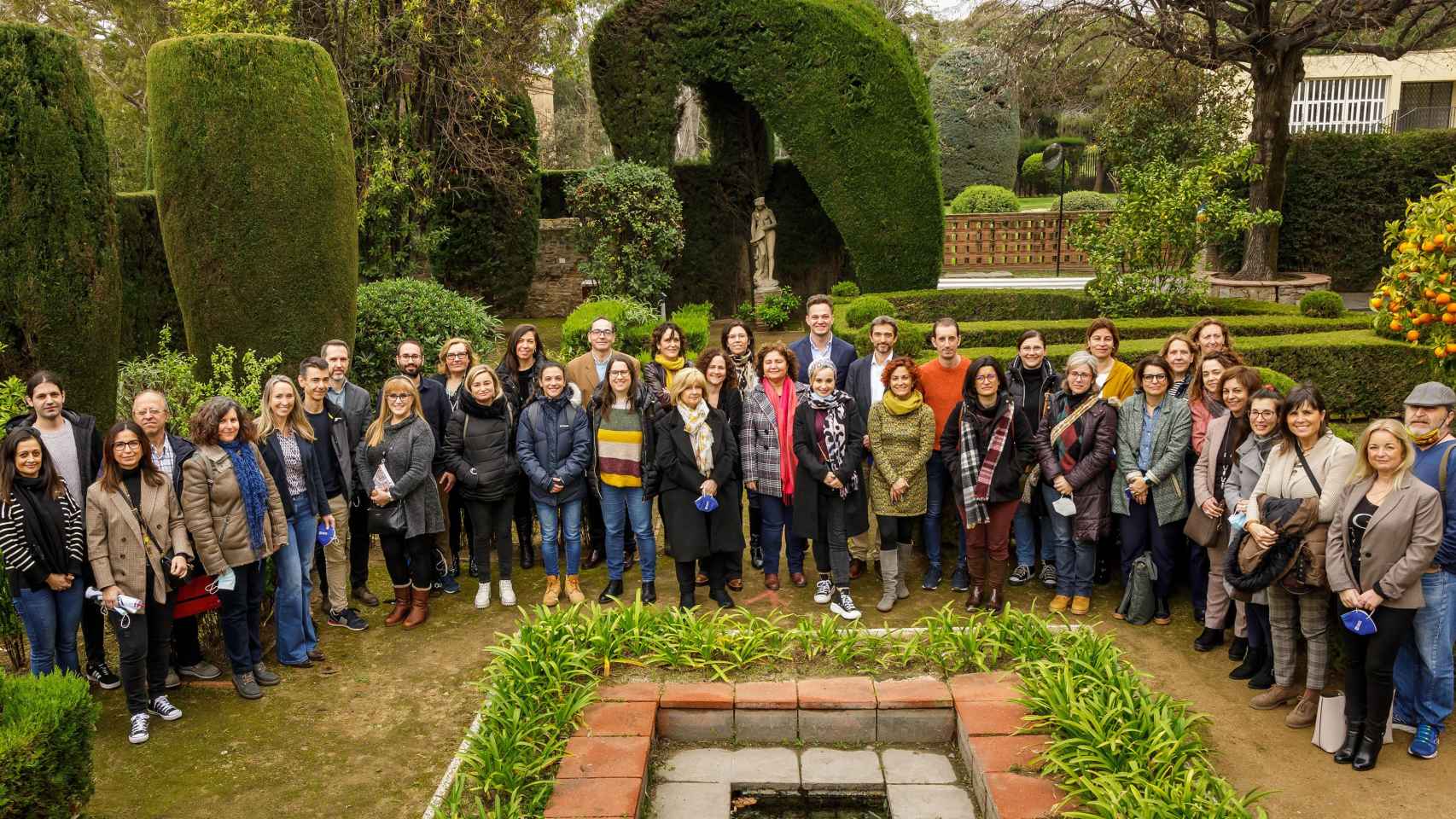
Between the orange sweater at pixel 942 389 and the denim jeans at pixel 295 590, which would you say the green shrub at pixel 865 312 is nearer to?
the orange sweater at pixel 942 389

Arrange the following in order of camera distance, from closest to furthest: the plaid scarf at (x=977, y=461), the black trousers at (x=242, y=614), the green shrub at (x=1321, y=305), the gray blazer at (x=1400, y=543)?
the gray blazer at (x=1400, y=543)
the black trousers at (x=242, y=614)
the plaid scarf at (x=977, y=461)
the green shrub at (x=1321, y=305)

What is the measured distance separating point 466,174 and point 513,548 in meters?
9.54

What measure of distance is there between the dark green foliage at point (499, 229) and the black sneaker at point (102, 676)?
427 inches

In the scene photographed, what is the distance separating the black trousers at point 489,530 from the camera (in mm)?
6527

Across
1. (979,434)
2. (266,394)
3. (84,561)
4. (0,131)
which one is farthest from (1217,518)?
(0,131)

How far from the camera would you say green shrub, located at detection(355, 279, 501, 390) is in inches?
408

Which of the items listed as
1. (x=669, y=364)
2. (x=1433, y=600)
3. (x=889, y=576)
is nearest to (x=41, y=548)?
(x=669, y=364)

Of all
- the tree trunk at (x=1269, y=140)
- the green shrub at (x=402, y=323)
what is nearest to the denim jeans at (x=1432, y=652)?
the green shrub at (x=402, y=323)

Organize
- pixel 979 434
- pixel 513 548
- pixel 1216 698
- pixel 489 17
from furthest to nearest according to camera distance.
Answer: pixel 489 17
pixel 513 548
pixel 979 434
pixel 1216 698

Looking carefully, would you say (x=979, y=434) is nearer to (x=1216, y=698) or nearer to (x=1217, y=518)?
(x=1217, y=518)

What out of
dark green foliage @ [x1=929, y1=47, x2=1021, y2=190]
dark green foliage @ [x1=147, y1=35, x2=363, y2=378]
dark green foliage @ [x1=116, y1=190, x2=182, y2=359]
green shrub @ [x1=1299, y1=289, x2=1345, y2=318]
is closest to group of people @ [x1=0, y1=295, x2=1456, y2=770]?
dark green foliage @ [x1=147, y1=35, x2=363, y2=378]

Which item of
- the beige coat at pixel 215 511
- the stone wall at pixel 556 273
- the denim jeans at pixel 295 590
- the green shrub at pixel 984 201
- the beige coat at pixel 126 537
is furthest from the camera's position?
the green shrub at pixel 984 201

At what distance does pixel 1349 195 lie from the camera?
18.5 meters

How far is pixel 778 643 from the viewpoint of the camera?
216 inches
